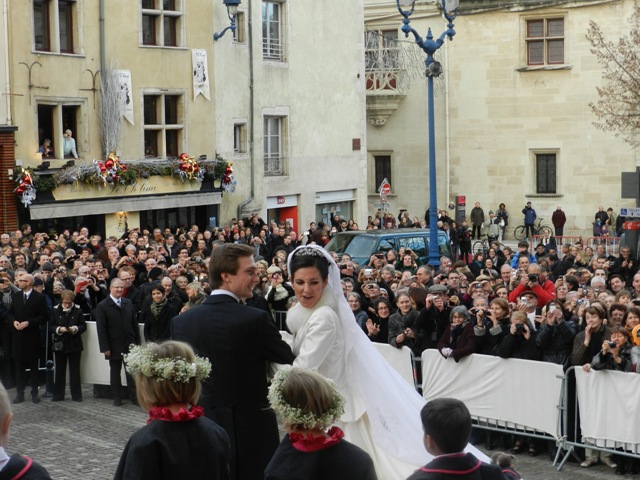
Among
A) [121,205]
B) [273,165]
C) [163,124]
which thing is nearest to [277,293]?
[121,205]

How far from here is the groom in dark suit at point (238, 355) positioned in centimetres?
686

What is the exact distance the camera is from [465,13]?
1810 inches

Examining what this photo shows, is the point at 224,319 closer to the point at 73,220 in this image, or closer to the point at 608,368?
the point at 608,368

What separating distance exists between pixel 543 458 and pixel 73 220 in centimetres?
2017

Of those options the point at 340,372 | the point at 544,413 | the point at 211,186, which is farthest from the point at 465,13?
the point at 340,372

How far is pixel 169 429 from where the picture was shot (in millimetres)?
5598

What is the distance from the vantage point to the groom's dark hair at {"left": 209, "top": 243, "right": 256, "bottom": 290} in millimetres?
6895

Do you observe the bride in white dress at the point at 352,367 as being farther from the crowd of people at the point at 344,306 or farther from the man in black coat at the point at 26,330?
the man in black coat at the point at 26,330

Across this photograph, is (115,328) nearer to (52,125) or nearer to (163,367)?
(163,367)

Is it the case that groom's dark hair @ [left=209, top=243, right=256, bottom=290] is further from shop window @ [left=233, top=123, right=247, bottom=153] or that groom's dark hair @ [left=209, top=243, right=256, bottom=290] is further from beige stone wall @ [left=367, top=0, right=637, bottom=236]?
beige stone wall @ [left=367, top=0, right=637, bottom=236]

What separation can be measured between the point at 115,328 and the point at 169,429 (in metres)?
10.5

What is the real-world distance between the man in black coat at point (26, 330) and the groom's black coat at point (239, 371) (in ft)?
31.4

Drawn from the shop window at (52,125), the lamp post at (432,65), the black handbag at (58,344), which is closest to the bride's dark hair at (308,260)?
the black handbag at (58,344)

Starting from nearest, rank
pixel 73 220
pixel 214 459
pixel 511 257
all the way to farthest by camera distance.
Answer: pixel 214 459, pixel 511 257, pixel 73 220
